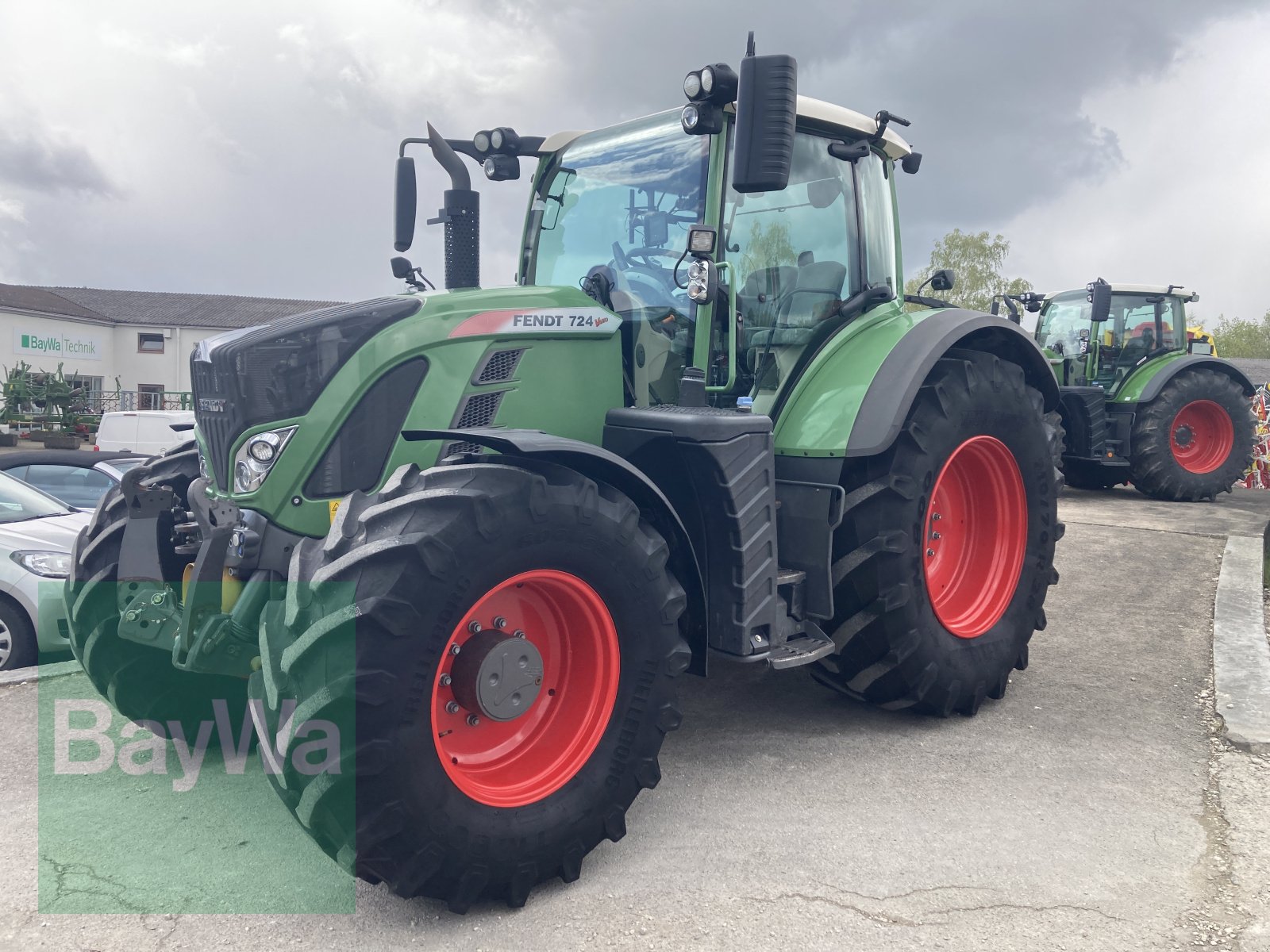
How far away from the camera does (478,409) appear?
3576 mm

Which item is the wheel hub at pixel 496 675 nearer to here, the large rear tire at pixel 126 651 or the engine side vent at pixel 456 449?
the engine side vent at pixel 456 449

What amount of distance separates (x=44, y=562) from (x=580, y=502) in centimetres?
434

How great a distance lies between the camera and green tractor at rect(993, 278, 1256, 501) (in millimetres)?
12977

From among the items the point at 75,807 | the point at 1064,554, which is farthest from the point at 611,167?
the point at 1064,554

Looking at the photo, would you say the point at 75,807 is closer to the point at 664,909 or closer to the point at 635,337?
the point at 664,909

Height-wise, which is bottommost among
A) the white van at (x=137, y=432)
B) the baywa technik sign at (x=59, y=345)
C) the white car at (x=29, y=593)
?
the white car at (x=29, y=593)

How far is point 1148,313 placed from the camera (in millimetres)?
13805

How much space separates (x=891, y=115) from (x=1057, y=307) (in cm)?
1073

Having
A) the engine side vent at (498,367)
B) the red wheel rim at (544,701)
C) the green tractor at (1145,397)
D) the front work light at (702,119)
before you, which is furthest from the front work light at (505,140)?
the green tractor at (1145,397)

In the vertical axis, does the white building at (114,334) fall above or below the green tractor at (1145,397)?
above

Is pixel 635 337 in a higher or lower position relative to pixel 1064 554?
higher

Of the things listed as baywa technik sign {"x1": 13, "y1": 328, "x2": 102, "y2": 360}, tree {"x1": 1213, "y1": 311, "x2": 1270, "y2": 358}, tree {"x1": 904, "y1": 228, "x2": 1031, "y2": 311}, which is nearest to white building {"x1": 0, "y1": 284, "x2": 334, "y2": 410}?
baywa technik sign {"x1": 13, "y1": 328, "x2": 102, "y2": 360}

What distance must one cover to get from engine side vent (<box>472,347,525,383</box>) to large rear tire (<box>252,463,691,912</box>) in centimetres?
61

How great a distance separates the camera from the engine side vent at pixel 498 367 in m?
3.58
